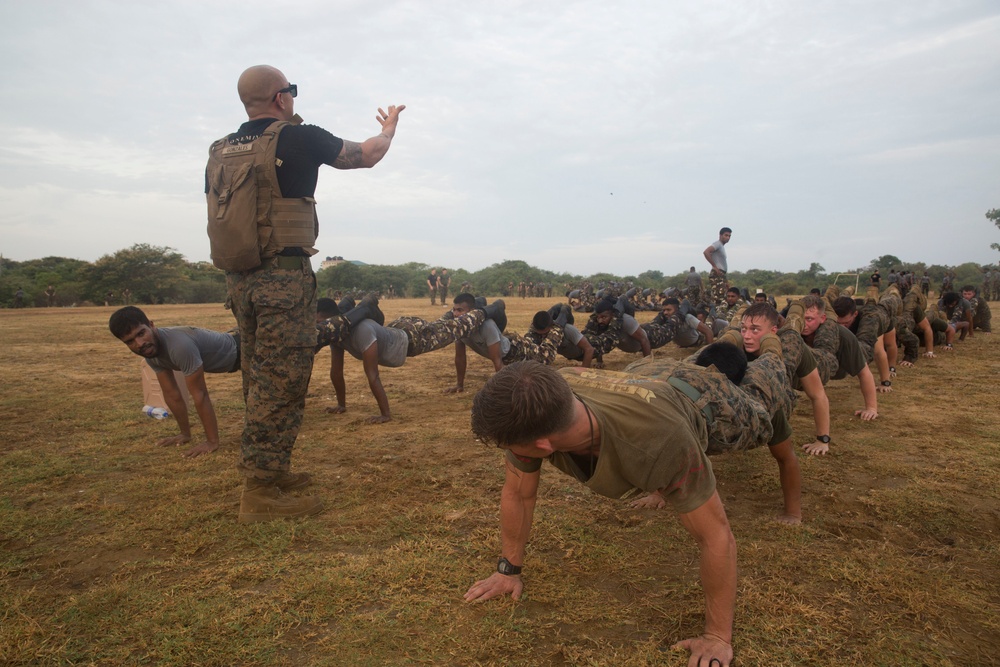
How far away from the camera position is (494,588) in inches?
98.5

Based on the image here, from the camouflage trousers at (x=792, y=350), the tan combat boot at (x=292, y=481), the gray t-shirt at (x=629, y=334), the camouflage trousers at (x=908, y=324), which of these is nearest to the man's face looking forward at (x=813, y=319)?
the camouflage trousers at (x=792, y=350)

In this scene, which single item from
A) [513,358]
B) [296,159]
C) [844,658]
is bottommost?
[844,658]

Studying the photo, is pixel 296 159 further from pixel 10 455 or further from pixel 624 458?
pixel 10 455

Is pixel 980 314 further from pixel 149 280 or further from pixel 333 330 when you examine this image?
pixel 149 280

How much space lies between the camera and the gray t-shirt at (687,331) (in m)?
8.88

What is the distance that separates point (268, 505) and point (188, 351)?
1.91m

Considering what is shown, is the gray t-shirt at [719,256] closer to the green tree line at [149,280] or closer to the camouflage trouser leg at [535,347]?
the camouflage trouser leg at [535,347]

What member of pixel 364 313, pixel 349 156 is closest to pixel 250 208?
pixel 349 156

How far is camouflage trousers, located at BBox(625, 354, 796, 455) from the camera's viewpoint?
2.52m

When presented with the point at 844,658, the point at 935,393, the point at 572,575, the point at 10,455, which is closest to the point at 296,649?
the point at 572,575

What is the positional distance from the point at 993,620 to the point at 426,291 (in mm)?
41680

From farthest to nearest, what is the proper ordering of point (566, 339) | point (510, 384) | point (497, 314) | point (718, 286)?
1. point (718, 286)
2. point (566, 339)
3. point (497, 314)
4. point (510, 384)

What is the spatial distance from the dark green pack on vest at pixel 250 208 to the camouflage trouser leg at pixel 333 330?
2217mm

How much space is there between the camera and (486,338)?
6922 millimetres
